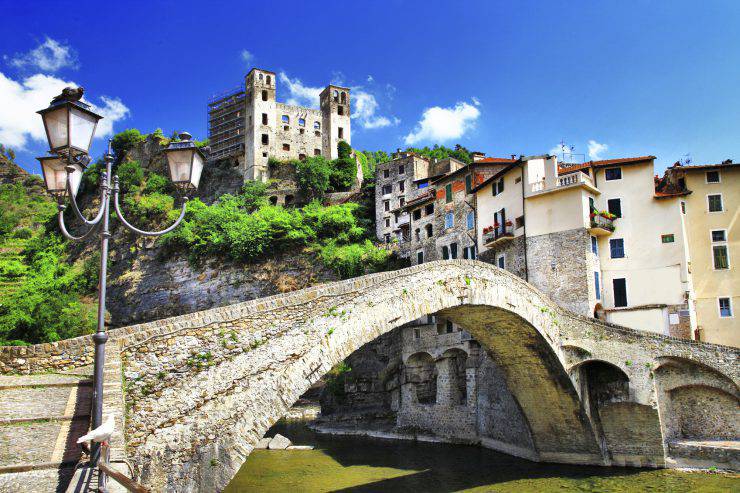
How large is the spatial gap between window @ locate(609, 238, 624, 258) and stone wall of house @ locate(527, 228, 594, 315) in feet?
5.65

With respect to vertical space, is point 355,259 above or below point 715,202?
below

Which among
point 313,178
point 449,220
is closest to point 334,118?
point 313,178

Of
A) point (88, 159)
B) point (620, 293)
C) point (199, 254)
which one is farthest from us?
point (199, 254)

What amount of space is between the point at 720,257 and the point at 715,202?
2.59 metres

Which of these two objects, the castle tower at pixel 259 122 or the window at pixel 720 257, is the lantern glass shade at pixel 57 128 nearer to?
the window at pixel 720 257

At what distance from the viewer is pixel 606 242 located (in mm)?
25172

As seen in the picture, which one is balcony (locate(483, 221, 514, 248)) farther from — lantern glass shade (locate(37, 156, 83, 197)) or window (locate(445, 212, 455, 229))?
lantern glass shade (locate(37, 156, 83, 197))

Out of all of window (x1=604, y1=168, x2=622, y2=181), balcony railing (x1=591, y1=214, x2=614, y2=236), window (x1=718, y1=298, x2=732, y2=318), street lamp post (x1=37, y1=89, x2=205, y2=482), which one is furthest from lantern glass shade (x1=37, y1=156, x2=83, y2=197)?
window (x1=718, y1=298, x2=732, y2=318)

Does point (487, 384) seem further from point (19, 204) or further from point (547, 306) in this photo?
point (19, 204)

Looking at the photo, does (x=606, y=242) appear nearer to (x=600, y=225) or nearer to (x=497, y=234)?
(x=600, y=225)

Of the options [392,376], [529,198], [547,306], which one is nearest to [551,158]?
[529,198]

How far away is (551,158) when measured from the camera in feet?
84.5

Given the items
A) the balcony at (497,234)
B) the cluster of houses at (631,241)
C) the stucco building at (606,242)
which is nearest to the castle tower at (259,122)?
the balcony at (497,234)

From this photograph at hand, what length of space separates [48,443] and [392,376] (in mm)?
28184
